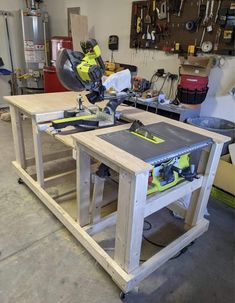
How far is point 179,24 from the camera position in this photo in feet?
9.15

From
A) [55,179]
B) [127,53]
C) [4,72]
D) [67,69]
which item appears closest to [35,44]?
[4,72]

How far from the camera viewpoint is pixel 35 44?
459 centimetres

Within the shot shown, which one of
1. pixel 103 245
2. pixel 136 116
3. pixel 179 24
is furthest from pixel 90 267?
pixel 179 24

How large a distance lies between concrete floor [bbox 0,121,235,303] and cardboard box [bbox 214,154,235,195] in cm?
30

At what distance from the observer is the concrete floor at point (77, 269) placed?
53.9 inches

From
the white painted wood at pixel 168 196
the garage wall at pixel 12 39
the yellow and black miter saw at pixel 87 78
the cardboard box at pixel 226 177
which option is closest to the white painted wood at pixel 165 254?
the white painted wood at pixel 168 196

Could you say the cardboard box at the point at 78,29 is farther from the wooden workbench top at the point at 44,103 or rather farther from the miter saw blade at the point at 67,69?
the miter saw blade at the point at 67,69

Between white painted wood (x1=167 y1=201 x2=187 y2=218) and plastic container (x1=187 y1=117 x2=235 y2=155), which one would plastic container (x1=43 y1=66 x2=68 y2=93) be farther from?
white painted wood (x1=167 y1=201 x2=187 y2=218)

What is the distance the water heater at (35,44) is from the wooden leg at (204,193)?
13.3 feet

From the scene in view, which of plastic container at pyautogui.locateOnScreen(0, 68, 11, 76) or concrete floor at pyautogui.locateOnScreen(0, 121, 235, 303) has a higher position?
plastic container at pyautogui.locateOnScreen(0, 68, 11, 76)

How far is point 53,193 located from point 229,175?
1.62 meters

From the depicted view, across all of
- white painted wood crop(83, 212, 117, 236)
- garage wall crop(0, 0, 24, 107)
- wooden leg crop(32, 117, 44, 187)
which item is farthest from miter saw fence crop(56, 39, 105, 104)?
garage wall crop(0, 0, 24, 107)

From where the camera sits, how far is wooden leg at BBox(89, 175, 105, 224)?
157 cm

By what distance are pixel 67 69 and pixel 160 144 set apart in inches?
30.4
